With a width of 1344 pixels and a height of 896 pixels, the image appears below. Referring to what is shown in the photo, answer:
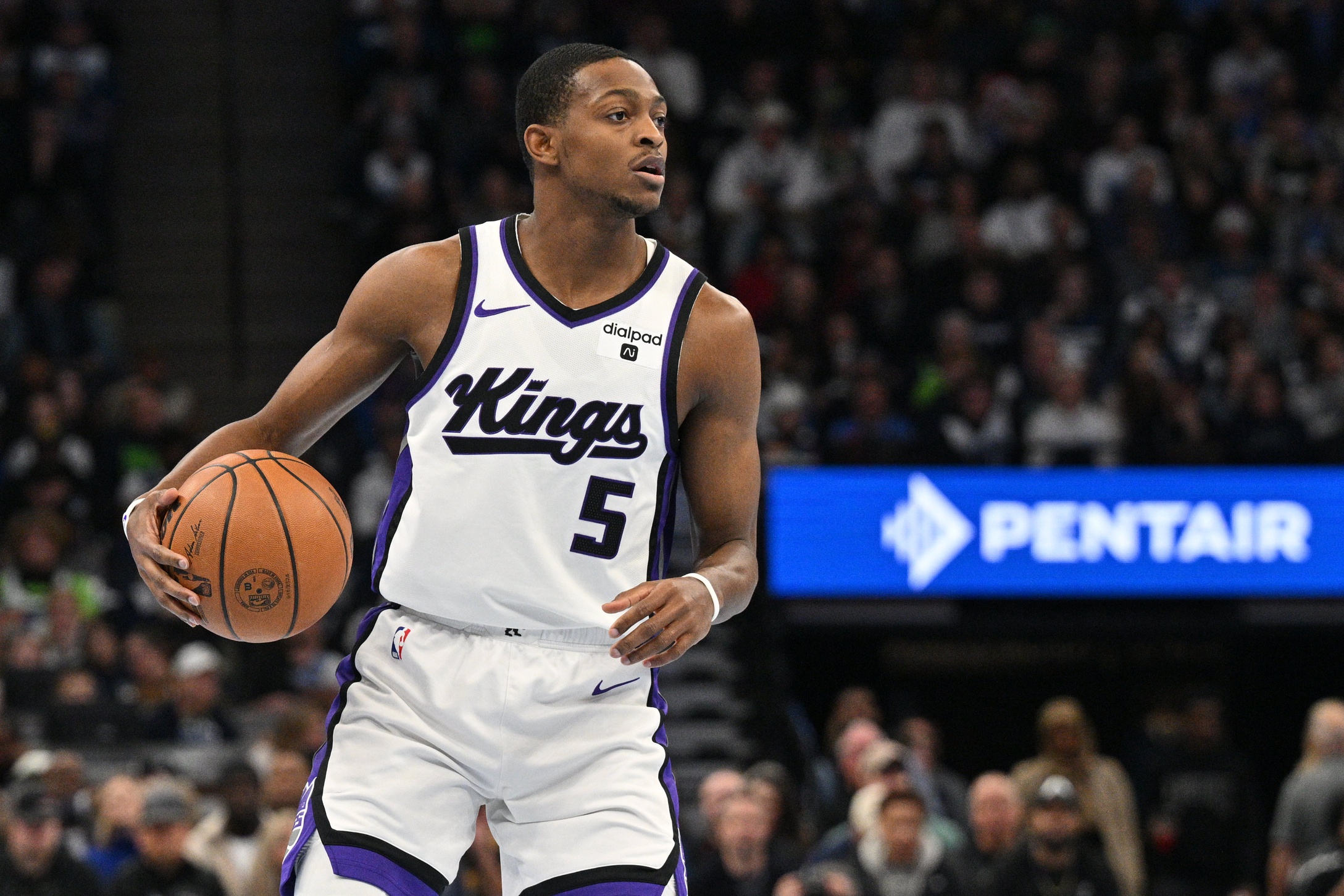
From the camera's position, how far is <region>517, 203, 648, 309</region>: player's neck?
4297 mm

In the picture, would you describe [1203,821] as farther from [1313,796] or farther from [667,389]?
[667,389]

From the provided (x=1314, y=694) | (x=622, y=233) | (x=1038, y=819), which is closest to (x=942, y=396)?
(x=1314, y=694)

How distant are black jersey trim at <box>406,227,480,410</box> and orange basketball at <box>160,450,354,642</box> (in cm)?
33

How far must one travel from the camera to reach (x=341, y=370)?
14.0 feet

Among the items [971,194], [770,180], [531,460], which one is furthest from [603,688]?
[770,180]

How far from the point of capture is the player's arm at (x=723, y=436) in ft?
13.9

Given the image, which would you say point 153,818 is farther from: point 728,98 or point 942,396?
point 728,98

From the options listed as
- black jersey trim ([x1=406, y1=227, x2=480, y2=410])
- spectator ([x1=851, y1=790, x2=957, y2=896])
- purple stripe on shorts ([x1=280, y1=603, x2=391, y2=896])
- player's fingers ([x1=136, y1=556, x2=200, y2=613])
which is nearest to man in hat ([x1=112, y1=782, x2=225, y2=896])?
spectator ([x1=851, y1=790, x2=957, y2=896])

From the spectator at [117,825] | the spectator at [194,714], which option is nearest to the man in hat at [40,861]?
the spectator at [117,825]

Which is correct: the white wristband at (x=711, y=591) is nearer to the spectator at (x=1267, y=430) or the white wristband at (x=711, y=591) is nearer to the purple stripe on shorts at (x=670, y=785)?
the purple stripe on shorts at (x=670, y=785)

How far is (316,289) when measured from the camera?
16.6 metres

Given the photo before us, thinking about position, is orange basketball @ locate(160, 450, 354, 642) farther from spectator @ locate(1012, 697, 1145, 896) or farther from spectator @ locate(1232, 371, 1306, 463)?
spectator @ locate(1232, 371, 1306, 463)

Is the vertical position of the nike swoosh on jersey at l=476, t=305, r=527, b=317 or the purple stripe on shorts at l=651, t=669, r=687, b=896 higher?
the nike swoosh on jersey at l=476, t=305, r=527, b=317

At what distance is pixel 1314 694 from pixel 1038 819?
17.3ft
